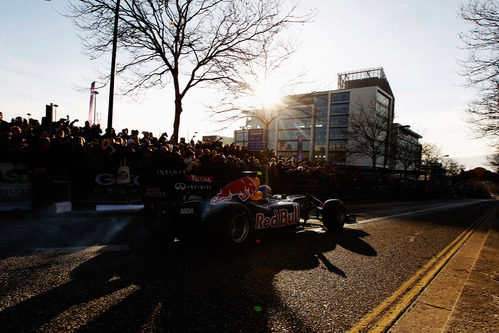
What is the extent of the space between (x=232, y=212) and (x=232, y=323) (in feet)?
7.57

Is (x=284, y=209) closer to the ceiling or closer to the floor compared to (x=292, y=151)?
closer to the floor

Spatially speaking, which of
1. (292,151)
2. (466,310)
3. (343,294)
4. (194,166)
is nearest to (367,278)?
(343,294)

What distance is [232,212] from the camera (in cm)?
471

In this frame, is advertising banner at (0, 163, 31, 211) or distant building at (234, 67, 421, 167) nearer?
advertising banner at (0, 163, 31, 211)

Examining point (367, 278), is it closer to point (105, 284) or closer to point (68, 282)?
point (105, 284)

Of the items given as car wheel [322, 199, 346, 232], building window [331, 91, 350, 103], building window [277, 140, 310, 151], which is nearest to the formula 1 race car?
car wheel [322, 199, 346, 232]

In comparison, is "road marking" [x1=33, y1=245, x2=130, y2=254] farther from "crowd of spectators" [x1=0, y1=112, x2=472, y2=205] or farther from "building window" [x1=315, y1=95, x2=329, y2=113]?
"building window" [x1=315, y1=95, x2=329, y2=113]

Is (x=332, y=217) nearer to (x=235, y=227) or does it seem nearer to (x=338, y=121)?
(x=235, y=227)

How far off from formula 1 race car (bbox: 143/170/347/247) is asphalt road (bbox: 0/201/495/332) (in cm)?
31

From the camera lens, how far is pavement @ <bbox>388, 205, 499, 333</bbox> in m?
2.63

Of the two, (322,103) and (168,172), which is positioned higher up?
(322,103)

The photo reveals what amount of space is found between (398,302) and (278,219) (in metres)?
2.79

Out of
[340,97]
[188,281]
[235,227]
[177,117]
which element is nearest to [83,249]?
[188,281]

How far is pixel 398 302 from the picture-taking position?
310 cm
